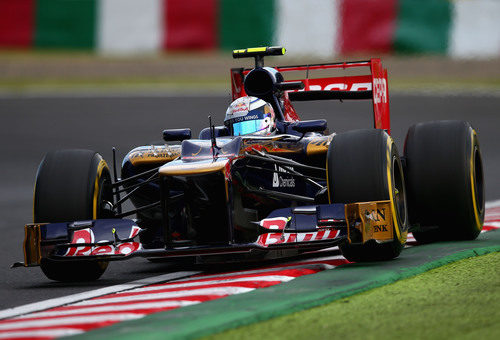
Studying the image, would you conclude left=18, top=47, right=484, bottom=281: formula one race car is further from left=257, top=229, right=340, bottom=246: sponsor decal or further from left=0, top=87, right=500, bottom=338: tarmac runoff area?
left=0, top=87, right=500, bottom=338: tarmac runoff area

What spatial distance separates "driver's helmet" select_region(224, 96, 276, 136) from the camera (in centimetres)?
828

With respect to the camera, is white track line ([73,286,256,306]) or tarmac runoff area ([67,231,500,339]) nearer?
tarmac runoff area ([67,231,500,339])

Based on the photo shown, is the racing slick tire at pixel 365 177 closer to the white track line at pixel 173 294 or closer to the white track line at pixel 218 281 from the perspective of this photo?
the white track line at pixel 218 281

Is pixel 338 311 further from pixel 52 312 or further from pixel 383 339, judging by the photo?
pixel 52 312

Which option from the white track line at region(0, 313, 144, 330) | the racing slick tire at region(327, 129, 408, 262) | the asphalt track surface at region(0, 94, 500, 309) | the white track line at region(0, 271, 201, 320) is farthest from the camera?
the asphalt track surface at region(0, 94, 500, 309)

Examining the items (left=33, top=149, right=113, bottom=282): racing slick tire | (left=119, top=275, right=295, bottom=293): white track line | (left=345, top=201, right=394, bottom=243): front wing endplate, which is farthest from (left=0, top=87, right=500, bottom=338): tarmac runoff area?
(left=345, top=201, right=394, bottom=243): front wing endplate

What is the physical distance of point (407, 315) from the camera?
16.9 ft

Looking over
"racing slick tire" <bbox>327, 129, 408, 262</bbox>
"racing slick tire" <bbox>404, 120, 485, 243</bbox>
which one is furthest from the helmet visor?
"racing slick tire" <bbox>327, 129, 408, 262</bbox>

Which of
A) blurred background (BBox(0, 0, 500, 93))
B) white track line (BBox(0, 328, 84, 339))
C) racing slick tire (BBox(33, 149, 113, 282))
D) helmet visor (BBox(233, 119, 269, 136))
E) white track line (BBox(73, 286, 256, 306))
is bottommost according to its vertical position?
white track line (BBox(73, 286, 256, 306))

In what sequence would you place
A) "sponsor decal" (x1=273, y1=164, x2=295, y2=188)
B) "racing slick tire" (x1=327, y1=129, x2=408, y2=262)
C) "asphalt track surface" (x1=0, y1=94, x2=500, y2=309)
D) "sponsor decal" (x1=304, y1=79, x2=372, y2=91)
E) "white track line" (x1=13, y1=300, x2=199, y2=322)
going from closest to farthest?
"white track line" (x1=13, y1=300, x2=199, y2=322) → "racing slick tire" (x1=327, y1=129, x2=408, y2=262) → "sponsor decal" (x1=273, y1=164, x2=295, y2=188) → "sponsor decal" (x1=304, y1=79, x2=372, y2=91) → "asphalt track surface" (x1=0, y1=94, x2=500, y2=309)

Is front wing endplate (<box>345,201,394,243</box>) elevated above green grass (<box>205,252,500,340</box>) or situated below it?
above

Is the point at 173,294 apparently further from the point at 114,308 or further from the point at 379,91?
the point at 379,91

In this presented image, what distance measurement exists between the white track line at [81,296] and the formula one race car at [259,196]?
203mm

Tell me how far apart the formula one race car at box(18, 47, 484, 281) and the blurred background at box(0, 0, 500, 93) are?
1147 cm
